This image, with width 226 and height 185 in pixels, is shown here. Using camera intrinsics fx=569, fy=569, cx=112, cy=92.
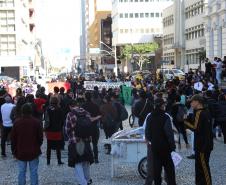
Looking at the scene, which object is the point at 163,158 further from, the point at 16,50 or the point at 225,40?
the point at 16,50

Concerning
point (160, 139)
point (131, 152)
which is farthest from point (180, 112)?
point (160, 139)

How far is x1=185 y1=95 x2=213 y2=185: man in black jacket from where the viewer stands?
885 centimetres

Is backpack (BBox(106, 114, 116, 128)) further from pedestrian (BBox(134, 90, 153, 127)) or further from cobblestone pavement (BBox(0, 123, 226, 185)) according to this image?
pedestrian (BBox(134, 90, 153, 127))

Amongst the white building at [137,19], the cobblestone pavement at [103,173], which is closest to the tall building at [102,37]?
the white building at [137,19]

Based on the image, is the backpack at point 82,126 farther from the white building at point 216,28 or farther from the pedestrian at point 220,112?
the white building at point 216,28

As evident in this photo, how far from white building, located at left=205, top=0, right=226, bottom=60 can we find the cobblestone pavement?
3110 centimetres

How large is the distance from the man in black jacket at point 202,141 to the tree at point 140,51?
308 ft

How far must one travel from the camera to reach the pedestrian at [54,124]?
1271 centimetres

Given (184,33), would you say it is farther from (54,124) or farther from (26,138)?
(26,138)

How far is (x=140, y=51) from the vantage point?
104 meters

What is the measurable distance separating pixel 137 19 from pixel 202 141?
361ft

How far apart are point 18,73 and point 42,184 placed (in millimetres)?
74864

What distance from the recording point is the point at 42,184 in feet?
35.6

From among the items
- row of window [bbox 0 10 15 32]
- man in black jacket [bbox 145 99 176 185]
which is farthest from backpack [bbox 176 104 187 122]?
row of window [bbox 0 10 15 32]
